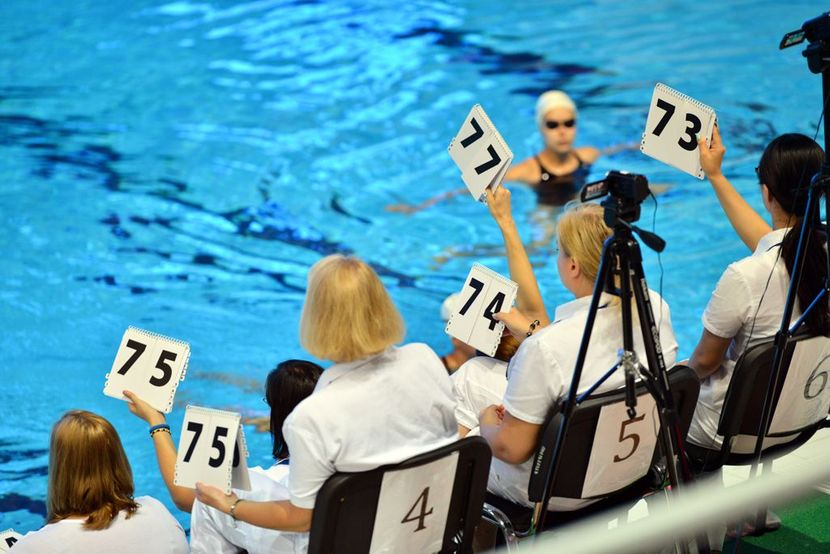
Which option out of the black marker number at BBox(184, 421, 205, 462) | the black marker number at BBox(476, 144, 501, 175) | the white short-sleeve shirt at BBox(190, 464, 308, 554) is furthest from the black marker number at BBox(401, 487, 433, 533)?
the black marker number at BBox(476, 144, 501, 175)

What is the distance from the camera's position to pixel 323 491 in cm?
232

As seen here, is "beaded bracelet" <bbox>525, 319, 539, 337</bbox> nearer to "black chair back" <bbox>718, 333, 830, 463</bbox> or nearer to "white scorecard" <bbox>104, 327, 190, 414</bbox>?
"black chair back" <bbox>718, 333, 830, 463</bbox>

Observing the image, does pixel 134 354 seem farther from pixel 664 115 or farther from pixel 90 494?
pixel 664 115

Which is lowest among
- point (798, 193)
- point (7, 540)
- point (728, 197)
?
point (7, 540)

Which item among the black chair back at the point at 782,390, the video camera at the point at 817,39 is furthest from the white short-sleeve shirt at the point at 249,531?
the video camera at the point at 817,39

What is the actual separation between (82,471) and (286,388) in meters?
0.59

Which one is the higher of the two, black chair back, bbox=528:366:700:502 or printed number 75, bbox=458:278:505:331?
printed number 75, bbox=458:278:505:331

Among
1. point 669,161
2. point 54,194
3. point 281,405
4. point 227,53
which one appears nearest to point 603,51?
point 227,53

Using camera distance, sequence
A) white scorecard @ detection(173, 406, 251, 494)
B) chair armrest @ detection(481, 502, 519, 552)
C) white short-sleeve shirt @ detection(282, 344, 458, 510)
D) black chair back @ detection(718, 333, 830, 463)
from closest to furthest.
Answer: white short-sleeve shirt @ detection(282, 344, 458, 510) → white scorecard @ detection(173, 406, 251, 494) → chair armrest @ detection(481, 502, 519, 552) → black chair back @ detection(718, 333, 830, 463)

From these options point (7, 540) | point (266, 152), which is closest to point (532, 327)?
Result: point (7, 540)

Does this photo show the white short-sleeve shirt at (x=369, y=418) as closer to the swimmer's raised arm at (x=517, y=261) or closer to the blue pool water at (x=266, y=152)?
the swimmer's raised arm at (x=517, y=261)

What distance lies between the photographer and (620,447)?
108 inches

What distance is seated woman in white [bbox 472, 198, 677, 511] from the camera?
8.70 ft

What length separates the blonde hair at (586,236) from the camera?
273 centimetres
